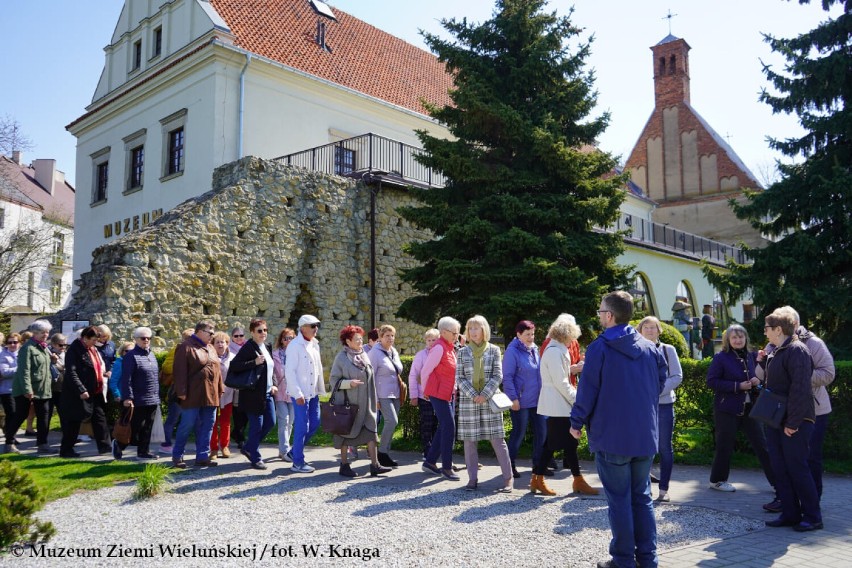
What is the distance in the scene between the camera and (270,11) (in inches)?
971

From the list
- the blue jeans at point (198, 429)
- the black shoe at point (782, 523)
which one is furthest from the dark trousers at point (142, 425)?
the black shoe at point (782, 523)

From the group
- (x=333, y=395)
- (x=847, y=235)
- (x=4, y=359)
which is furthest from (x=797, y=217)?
(x=4, y=359)

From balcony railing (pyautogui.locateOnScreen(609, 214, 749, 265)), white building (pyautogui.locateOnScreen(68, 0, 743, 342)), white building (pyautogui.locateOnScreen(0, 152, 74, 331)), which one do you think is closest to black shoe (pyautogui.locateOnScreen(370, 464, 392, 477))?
white building (pyautogui.locateOnScreen(68, 0, 743, 342))

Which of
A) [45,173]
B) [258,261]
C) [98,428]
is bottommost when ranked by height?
[98,428]

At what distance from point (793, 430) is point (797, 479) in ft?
1.43

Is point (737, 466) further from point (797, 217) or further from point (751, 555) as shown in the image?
point (797, 217)

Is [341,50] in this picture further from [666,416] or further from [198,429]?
[666,416]

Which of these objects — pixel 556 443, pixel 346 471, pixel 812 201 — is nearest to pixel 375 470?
pixel 346 471

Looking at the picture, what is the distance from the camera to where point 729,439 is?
7.13m

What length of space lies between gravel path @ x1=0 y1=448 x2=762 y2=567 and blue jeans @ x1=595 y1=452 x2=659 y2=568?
0.41 m

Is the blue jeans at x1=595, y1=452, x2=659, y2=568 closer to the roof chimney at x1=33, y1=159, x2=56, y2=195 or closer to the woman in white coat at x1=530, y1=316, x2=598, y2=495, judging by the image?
the woman in white coat at x1=530, y1=316, x2=598, y2=495

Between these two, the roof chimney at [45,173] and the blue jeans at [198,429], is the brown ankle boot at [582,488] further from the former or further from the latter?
the roof chimney at [45,173]

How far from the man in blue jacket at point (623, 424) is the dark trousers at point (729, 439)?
2821 mm

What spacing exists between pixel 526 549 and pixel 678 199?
3916cm
